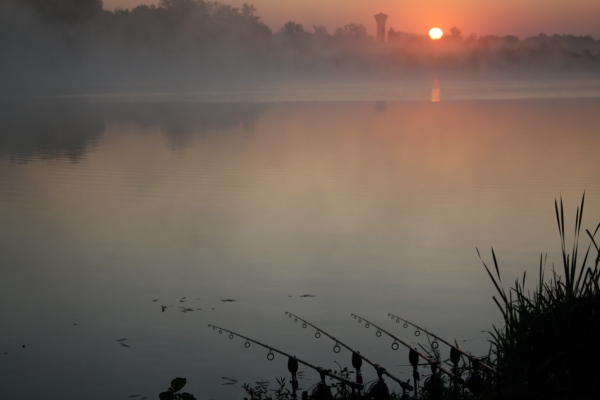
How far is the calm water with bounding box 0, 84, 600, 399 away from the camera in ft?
21.8

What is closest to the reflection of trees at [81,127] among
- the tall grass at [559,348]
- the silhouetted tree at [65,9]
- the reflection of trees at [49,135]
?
the reflection of trees at [49,135]

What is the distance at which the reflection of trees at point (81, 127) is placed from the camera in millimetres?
21984

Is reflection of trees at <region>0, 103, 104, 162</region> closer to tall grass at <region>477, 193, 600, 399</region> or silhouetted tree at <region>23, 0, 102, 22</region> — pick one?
tall grass at <region>477, 193, 600, 399</region>

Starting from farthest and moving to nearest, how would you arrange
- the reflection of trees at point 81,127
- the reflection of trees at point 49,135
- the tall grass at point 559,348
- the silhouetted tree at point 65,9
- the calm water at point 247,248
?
the silhouetted tree at point 65,9 → the reflection of trees at point 81,127 → the reflection of trees at point 49,135 → the calm water at point 247,248 → the tall grass at point 559,348

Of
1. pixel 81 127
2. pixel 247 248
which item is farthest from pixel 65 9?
pixel 247 248

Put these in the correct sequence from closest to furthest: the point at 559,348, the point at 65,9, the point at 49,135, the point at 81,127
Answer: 1. the point at 559,348
2. the point at 49,135
3. the point at 81,127
4. the point at 65,9

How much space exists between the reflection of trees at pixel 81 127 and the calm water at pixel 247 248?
21.0 inches

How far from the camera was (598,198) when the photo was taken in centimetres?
1294

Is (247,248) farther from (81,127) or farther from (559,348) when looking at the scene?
(81,127)

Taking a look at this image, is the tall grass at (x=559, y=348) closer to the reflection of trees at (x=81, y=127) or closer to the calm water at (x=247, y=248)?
the calm water at (x=247, y=248)

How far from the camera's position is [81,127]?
31.1 metres

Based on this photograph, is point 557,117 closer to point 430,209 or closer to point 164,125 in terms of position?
point 164,125

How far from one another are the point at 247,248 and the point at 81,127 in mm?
22736

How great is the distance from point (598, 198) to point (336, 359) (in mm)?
8183
